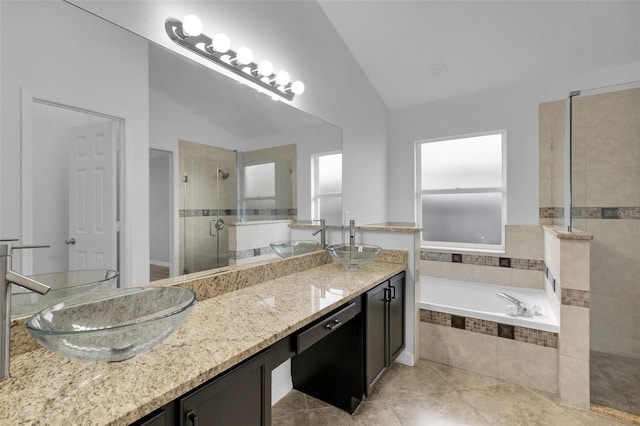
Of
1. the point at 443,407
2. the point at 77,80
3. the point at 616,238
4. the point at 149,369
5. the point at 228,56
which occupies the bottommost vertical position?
the point at 443,407

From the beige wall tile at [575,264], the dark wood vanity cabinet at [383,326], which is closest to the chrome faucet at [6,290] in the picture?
the dark wood vanity cabinet at [383,326]

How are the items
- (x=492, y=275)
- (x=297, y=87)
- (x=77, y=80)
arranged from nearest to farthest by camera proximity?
(x=77, y=80), (x=297, y=87), (x=492, y=275)

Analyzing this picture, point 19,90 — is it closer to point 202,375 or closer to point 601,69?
point 202,375

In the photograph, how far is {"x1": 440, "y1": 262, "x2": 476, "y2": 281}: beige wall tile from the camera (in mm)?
3279

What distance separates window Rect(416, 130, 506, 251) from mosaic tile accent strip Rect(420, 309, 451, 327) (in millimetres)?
1170

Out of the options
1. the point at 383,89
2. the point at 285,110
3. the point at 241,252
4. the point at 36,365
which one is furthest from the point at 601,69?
the point at 36,365

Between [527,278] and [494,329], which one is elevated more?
[527,278]

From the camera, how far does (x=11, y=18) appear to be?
951mm

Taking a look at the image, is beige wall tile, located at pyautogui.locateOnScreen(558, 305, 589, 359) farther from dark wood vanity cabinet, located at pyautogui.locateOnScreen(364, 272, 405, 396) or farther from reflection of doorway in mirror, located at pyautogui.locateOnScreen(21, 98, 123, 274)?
reflection of doorway in mirror, located at pyautogui.locateOnScreen(21, 98, 123, 274)

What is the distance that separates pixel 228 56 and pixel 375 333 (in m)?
1.86

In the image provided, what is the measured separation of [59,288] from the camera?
41.2 inches

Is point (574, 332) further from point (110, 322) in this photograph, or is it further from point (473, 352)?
point (110, 322)

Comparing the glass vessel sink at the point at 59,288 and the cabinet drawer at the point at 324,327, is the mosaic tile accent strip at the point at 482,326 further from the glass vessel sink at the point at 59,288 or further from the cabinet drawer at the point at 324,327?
the glass vessel sink at the point at 59,288

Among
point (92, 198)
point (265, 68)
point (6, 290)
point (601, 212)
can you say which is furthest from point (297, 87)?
point (601, 212)
